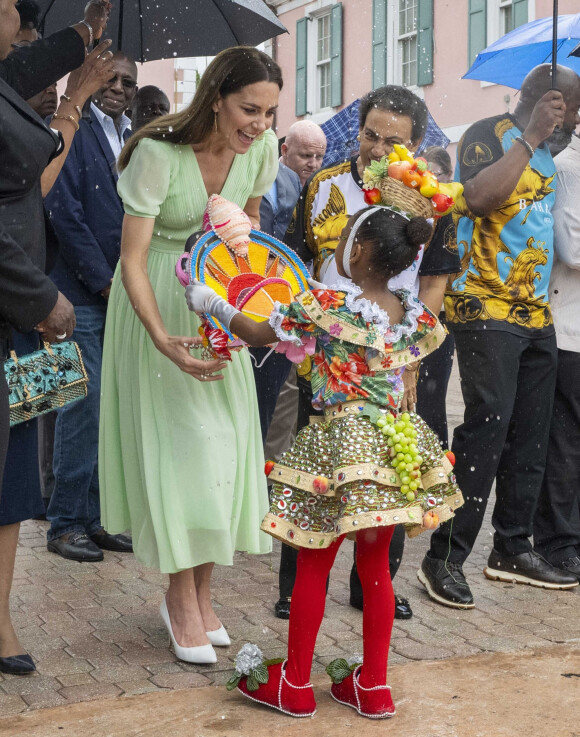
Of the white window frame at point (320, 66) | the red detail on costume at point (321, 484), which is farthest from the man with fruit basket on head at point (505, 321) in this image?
the white window frame at point (320, 66)

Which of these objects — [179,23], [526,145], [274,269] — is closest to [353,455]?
[274,269]

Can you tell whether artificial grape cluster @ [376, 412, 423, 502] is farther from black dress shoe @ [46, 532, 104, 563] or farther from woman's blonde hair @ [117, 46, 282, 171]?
black dress shoe @ [46, 532, 104, 563]

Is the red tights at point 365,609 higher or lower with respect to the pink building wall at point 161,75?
lower

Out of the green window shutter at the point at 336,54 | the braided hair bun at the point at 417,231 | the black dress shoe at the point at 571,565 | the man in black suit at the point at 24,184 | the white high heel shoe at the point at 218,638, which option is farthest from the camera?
the green window shutter at the point at 336,54

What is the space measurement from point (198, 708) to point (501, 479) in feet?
7.52

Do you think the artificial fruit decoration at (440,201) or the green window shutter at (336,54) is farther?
the green window shutter at (336,54)

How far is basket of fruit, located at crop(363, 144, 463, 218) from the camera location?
3.90 metres

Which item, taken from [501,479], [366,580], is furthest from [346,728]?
[501,479]

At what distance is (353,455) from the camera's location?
3.72m

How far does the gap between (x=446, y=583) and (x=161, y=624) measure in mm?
1284

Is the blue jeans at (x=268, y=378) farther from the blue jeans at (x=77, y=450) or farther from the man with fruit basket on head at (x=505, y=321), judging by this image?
the man with fruit basket on head at (x=505, y=321)

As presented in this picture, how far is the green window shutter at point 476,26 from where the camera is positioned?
1895cm

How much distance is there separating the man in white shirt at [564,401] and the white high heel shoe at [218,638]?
1.98m

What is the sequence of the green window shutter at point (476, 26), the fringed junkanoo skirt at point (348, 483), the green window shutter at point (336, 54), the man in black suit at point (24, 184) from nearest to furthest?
1. the man in black suit at point (24, 184)
2. the fringed junkanoo skirt at point (348, 483)
3. the green window shutter at point (476, 26)
4. the green window shutter at point (336, 54)
